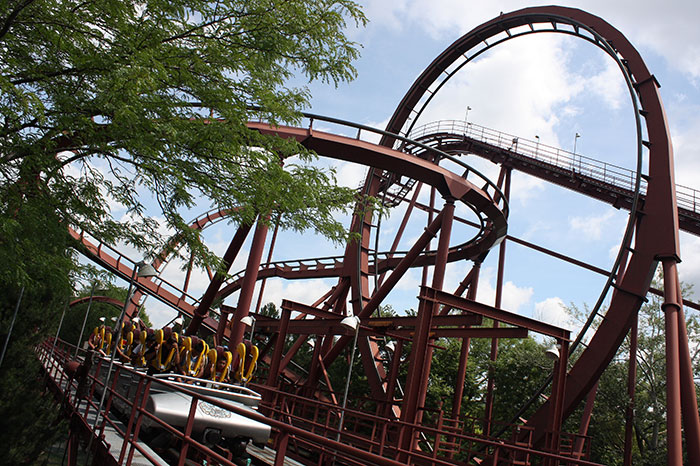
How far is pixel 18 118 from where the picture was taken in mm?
5074

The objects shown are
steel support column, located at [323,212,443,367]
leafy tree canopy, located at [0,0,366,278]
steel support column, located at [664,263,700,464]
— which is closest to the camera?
leafy tree canopy, located at [0,0,366,278]

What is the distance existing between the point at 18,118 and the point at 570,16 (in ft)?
50.8

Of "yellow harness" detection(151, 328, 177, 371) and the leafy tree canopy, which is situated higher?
the leafy tree canopy

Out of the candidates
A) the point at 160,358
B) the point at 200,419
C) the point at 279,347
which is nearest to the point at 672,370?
the point at 279,347

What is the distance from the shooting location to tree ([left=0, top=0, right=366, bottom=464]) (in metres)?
5.04

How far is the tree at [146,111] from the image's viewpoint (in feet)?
16.5

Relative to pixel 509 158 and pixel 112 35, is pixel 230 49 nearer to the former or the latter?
pixel 112 35

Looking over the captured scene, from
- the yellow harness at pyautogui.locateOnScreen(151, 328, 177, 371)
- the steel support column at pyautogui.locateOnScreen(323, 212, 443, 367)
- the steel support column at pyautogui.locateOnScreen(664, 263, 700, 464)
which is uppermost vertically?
the steel support column at pyautogui.locateOnScreen(323, 212, 443, 367)

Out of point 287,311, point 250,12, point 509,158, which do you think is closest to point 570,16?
point 509,158

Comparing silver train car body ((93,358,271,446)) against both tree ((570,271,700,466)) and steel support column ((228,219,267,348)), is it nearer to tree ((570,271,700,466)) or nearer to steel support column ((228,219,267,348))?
steel support column ((228,219,267,348))

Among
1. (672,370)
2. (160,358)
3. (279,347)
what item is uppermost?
(672,370)

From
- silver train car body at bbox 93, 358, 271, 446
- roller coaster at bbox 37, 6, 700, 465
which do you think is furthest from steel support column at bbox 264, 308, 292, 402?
silver train car body at bbox 93, 358, 271, 446

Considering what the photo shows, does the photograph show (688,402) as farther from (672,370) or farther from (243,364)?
(243,364)

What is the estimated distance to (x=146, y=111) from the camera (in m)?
5.40
